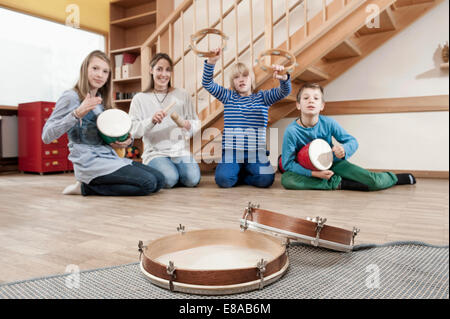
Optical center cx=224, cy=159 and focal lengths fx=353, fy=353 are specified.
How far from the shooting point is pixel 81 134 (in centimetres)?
133

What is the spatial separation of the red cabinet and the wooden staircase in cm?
97

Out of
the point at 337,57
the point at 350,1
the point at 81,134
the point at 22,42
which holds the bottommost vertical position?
the point at 81,134

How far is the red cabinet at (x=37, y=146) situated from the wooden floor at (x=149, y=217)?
94 cm

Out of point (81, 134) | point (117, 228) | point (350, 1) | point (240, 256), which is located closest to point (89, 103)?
point (81, 134)

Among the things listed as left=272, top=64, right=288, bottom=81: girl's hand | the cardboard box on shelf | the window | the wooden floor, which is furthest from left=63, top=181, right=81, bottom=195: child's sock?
the cardboard box on shelf

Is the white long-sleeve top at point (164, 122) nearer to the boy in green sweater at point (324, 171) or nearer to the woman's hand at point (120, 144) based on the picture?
the woman's hand at point (120, 144)

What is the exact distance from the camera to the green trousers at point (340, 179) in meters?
1.43

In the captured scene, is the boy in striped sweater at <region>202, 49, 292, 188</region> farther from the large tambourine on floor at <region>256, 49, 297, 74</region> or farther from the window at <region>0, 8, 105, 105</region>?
the window at <region>0, 8, 105, 105</region>

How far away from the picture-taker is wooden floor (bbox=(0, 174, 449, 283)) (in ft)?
2.05

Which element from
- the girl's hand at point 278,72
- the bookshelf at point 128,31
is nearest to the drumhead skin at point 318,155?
the girl's hand at point 278,72

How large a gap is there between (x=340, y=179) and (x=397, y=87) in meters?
0.63

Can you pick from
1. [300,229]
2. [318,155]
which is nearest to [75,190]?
[318,155]
